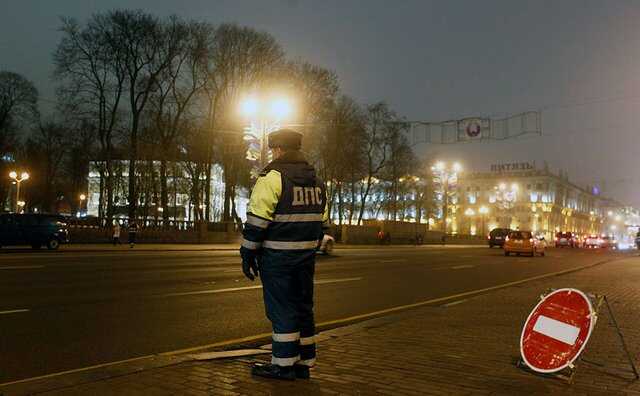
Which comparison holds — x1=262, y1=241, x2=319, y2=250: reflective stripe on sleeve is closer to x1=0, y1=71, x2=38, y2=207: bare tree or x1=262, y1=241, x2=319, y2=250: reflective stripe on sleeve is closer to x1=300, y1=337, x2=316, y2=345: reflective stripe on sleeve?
x1=300, y1=337, x2=316, y2=345: reflective stripe on sleeve

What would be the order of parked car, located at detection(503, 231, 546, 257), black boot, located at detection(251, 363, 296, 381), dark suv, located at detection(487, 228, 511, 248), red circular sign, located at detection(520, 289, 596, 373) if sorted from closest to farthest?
black boot, located at detection(251, 363, 296, 381)
red circular sign, located at detection(520, 289, 596, 373)
parked car, located at detection(503, 231, 546, 257)
dark suv, located at detection(487, 228, 511, 248)

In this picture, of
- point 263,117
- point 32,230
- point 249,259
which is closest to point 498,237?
point 263,117

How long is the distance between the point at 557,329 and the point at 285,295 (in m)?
2.51

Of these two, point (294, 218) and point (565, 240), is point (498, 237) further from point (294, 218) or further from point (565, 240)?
point (294, 218)

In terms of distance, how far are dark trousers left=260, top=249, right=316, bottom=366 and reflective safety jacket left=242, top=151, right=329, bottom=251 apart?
79 mm

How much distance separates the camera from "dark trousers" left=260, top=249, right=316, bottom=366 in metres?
4.88

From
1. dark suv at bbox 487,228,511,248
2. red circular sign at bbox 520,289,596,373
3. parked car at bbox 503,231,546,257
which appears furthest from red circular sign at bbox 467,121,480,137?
dark suv at bbox 487,228,511,248

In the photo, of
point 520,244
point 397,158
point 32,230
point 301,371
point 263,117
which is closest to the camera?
point 301,371

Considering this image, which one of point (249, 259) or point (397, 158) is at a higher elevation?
point (397, 158)

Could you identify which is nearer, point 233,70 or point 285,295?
point 285,295

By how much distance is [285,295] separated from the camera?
489 cm

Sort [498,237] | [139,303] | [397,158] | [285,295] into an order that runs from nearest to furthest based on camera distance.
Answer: [285,295] → [139,303] → [498,237] → [397,158]

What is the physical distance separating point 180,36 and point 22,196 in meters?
35.8

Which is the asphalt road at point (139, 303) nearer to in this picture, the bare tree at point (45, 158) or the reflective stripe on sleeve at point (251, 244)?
the reflective stripe on sleeve at point (251, 244)
